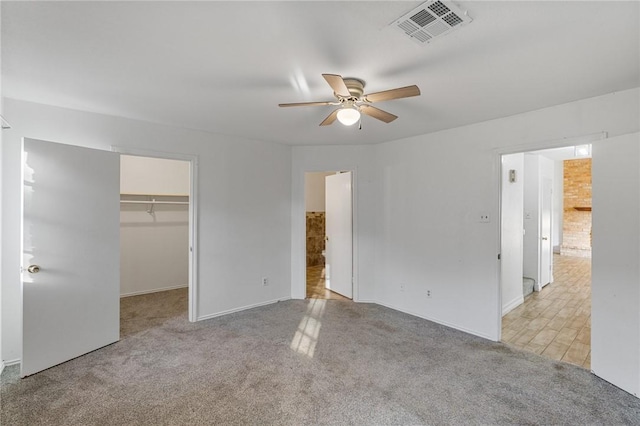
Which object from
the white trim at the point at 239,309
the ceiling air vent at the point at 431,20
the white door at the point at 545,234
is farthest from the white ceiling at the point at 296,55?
the white door at the point at 545,234

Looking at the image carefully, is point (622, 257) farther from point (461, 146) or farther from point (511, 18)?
point (511, 18)

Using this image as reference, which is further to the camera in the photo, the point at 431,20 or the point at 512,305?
the point at 512,305

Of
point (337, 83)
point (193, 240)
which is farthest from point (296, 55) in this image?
point (193, 240)

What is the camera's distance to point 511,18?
154cm

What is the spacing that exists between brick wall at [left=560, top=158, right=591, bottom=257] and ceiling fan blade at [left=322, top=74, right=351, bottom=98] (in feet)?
28.6

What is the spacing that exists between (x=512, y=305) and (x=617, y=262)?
6.91ft

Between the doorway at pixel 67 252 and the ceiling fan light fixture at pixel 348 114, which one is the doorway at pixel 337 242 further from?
the doorway at pixel 67 252

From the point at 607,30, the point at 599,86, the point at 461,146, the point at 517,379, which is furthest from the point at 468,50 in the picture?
the point at 517,379

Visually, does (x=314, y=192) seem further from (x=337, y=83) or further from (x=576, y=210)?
(x=576, y=210)

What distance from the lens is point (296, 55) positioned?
190 centimetres

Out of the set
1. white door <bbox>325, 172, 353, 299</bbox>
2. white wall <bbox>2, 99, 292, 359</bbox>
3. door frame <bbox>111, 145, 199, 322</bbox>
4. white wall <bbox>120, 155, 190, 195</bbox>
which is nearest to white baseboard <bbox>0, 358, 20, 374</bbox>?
white wall <bbox>2, 99, 292, 359</bbox>

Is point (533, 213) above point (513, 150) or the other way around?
the other way around

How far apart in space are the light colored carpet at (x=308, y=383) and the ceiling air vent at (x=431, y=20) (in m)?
2.42

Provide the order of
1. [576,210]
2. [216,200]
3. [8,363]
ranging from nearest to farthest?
[8,363], [216,200], [576,210]
